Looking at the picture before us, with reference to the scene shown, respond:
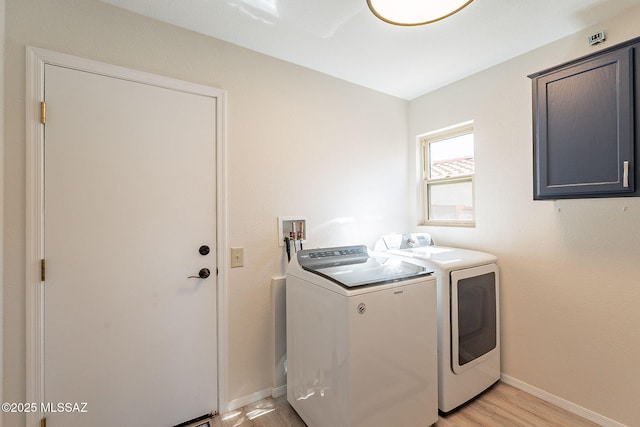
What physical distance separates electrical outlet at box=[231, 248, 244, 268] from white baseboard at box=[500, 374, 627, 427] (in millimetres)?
2203

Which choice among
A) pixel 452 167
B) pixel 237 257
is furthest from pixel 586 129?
pixel 237 257

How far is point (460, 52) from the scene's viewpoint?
6.51 feet

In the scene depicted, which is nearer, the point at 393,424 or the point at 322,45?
the point at 393,424

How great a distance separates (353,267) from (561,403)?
1.69 metres

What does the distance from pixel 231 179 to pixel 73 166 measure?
0.81 meters

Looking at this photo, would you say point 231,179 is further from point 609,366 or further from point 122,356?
point 609,366

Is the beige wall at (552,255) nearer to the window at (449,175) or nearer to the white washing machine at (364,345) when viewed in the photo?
the window at (449,175)

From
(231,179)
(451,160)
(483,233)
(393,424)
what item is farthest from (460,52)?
(393,424)

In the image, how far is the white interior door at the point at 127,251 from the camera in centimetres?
140

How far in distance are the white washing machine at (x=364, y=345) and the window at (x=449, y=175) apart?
112 cm

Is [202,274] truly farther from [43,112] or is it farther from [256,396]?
[43,112]

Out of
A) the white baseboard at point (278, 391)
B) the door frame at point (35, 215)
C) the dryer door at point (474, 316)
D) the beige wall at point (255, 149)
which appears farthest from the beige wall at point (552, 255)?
the door frame at point (35, 215)

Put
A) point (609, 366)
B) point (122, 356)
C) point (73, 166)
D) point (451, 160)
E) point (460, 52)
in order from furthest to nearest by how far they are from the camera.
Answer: point (451, 160), point (460, 52), point (609, 366), point (122, 356), point (73, 166)

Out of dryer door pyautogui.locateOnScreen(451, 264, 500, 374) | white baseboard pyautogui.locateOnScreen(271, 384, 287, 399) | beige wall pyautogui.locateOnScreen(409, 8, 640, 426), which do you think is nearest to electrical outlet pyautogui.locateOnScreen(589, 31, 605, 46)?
beige wall pyautogui.locateOnScreen(409, 8, 640, 426)
